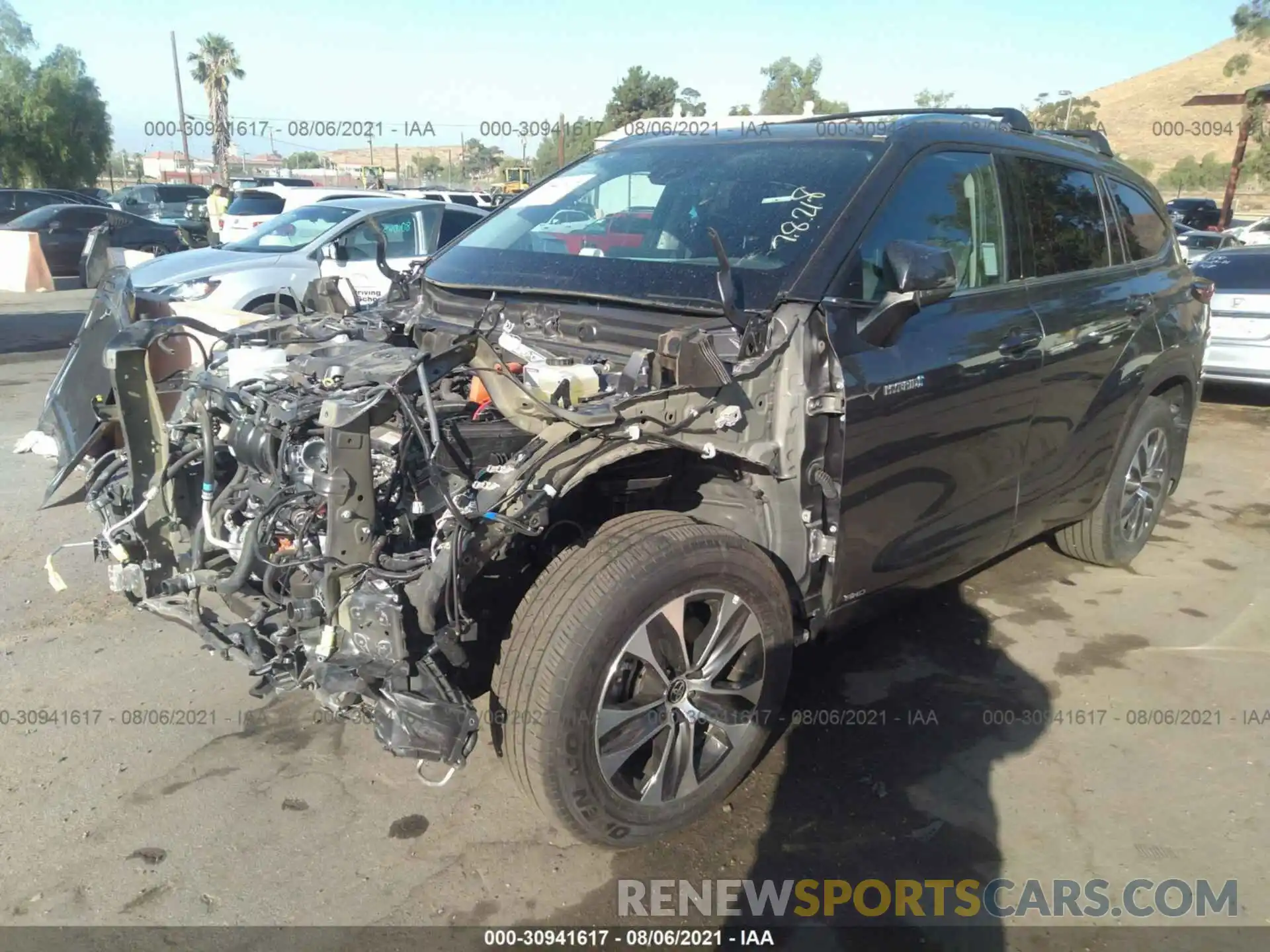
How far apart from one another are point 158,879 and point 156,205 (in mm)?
28343

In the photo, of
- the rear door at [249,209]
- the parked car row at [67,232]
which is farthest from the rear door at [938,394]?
the parked car row at [67,232]

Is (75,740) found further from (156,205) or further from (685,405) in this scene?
(156,205)

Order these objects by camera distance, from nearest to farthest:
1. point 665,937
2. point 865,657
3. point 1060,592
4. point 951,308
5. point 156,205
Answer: point 665,937 → point 951,308 → point 865,657 → point 1060,592 → point 156,205

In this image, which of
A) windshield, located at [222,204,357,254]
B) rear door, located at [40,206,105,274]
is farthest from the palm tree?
windshield, located at [222,204,357,254]

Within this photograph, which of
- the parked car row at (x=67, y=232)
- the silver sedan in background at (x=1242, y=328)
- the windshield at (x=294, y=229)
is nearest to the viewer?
the silver sedan in background at (x=1242, y=328)

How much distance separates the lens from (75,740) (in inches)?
134

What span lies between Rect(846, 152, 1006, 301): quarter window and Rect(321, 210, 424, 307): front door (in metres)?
6.77

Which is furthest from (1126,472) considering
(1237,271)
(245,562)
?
(1237,271)

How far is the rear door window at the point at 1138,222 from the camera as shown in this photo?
4.51 m

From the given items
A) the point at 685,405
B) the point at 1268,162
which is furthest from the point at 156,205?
the point at 1268,162

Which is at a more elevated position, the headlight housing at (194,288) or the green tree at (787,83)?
the green tree at (787,83)

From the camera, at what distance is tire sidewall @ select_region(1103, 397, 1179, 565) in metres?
4.62

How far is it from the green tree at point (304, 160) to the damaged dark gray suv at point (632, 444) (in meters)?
84.4

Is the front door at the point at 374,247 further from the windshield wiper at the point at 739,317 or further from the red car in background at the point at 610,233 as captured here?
the windshield wiper at the point at 739,317
